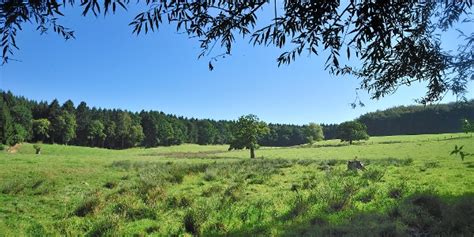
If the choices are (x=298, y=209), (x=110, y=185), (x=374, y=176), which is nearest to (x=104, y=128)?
(x=110, y=185)

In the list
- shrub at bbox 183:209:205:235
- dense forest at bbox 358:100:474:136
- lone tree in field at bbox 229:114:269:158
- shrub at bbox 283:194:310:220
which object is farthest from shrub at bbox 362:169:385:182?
dense forest at bbox 358:100:474:136

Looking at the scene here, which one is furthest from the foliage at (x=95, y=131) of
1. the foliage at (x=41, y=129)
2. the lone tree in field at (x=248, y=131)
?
the lone tree in field at (x=248, y=131)

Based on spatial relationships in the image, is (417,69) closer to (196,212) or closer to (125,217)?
(196,212)

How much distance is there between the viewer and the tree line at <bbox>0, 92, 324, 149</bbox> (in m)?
96.8

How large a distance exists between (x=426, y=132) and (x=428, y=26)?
111759mm

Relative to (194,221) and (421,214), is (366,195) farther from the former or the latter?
(194,221)

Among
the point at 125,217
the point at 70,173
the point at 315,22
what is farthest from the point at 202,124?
the point at 315,22

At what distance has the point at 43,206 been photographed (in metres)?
15.9

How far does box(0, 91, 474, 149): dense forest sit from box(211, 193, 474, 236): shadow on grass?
80.4m

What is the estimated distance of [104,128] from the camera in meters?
119

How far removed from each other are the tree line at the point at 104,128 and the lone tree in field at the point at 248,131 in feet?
60.4

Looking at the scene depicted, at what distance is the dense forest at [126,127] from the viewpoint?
318ft

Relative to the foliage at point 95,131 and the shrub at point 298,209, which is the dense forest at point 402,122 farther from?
the shrub at point 298,209

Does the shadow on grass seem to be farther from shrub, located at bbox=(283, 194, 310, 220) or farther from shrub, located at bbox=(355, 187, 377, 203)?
shrub, located at bbox=(355, 187, 377, 203)
